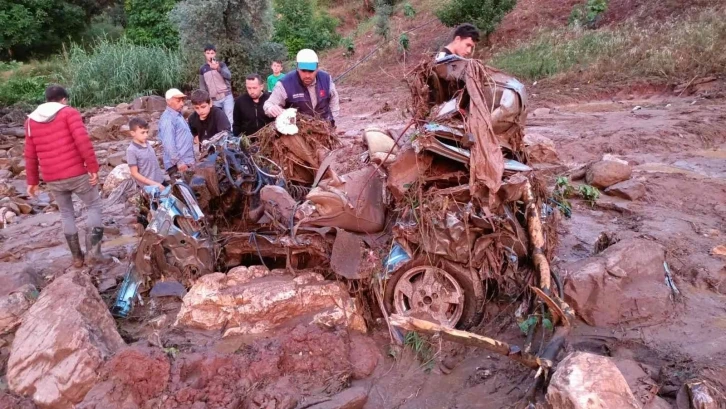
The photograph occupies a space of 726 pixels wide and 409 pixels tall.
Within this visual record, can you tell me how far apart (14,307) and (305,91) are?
3.43 meters

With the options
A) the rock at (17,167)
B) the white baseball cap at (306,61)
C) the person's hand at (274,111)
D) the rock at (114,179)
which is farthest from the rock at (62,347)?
the rock at (17,167)

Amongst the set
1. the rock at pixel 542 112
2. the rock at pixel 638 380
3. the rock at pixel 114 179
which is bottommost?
the rock at pixel 114 179

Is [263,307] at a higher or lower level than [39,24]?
higher

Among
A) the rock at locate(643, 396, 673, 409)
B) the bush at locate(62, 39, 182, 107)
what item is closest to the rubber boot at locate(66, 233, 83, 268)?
the rock at locate(643, 396, 673, 409)

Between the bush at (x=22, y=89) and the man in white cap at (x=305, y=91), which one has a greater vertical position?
the man in white cap at (x=305, y=91)

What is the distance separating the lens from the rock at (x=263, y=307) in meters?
4.36

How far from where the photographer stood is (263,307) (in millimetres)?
4363

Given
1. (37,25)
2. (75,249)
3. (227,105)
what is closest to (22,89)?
(37,25)

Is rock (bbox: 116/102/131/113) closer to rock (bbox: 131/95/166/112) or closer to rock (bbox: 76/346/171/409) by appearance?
rock (bbox: 131/95/166/112)

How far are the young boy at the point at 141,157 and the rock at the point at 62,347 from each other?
66.5 inches

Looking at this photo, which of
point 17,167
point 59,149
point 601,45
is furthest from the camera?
point 601,45

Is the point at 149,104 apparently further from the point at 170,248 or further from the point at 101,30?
the point at 101,30

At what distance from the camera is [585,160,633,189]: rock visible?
7.10 meters

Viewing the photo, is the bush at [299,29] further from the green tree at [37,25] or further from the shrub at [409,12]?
the green tree at [37,25]
